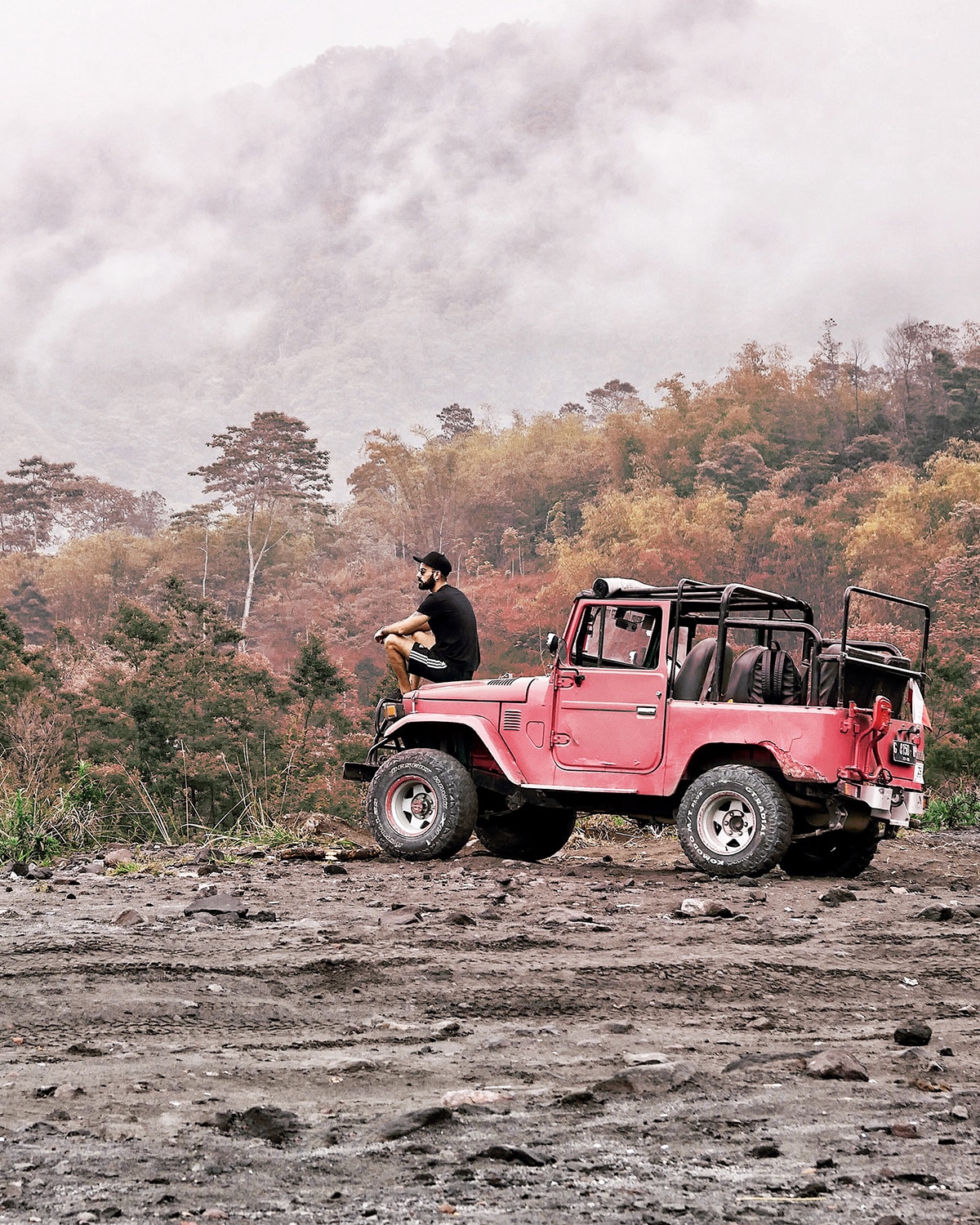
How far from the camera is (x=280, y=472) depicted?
70.7 meters

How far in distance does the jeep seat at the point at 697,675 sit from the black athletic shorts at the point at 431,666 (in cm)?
194

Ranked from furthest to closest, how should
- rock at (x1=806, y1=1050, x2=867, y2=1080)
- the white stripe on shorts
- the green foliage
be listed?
the green foliage, the white stripe on shorts, rock at (x1=806, y1=1050, x2=867, y2=1080)

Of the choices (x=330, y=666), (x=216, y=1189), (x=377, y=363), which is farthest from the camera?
(x=377, y=363)

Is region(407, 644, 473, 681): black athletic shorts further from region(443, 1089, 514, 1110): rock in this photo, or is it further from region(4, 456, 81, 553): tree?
region(4, 456, 81, 553): tree

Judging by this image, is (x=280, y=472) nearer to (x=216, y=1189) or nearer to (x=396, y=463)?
(x=396, y=463)

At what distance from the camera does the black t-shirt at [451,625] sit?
11008 mm

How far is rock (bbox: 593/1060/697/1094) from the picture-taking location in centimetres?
405

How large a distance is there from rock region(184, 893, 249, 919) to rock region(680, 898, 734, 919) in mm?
2565

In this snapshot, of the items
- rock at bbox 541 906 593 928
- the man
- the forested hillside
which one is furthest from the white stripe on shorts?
the forested hillside

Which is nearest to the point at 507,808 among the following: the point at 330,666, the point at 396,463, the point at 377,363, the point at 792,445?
the point at 330,666

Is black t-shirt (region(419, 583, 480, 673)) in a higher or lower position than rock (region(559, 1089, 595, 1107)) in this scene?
higher

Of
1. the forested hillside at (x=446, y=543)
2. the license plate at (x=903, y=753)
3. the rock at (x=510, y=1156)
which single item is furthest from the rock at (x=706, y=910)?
the forested hillside at (x=446, y=543)

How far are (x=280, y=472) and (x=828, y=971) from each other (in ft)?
217

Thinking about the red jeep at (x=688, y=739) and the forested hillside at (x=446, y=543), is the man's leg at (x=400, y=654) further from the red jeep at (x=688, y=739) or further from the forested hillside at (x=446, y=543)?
the forested hillside at (x=446, y=543)
